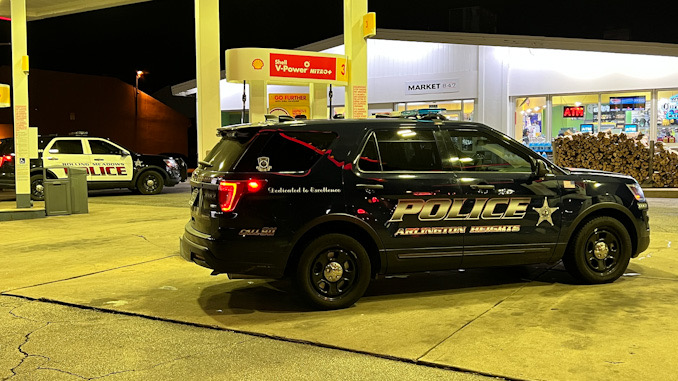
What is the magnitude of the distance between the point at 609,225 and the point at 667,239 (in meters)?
3.56

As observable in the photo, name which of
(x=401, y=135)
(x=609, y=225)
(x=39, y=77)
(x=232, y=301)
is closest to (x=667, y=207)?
(x=609, y=225)

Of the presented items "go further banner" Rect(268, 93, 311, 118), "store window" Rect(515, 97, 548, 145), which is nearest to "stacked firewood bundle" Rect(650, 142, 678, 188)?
"store window" Rect(515, 97, 548, 145)

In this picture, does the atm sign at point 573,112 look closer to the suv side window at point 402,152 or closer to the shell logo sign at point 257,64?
the shell logo sign at point 257,64

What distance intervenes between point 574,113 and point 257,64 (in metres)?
14.7

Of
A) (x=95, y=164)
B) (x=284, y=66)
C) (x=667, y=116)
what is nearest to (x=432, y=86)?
(x=667, y=116)

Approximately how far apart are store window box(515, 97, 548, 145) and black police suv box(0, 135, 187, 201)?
11908 millimetres

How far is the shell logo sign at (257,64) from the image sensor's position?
10.3m

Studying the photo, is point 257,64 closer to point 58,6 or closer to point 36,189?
point 58,6

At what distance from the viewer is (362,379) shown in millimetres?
4207

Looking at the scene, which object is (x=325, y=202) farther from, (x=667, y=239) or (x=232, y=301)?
A: (x=667, y=239)

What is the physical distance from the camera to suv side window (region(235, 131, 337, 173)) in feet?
18.7

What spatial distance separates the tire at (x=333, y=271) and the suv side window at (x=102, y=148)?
14247mm

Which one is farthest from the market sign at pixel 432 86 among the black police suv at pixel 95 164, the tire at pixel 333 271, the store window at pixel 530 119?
the tire at pixel 333 271

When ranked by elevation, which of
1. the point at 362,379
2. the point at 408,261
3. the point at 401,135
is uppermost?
the point at 401,135
